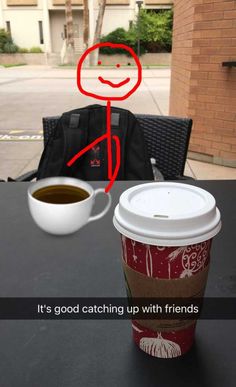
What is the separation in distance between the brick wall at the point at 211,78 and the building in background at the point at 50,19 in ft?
93.2

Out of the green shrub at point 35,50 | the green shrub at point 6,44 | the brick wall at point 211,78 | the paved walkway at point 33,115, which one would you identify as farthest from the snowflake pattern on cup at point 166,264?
the green shrub at point 35,50

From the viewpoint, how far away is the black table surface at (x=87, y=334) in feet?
2.02

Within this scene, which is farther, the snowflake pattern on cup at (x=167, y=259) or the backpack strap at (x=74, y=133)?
the backpack strap at (x=74, y=133)

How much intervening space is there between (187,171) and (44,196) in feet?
12.7

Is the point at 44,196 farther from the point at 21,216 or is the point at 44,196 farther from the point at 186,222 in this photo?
the point at 21,216

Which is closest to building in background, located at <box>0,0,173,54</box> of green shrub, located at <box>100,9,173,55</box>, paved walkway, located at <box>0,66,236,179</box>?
green shrub, located at <box>100,9,173,55</box>

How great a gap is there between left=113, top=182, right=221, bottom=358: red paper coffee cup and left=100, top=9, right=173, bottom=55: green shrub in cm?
3031

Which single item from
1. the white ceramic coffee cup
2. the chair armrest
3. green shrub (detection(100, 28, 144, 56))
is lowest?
the chair armrest

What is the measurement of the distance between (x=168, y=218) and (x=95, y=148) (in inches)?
51.7

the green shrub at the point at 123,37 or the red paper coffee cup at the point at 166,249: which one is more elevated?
the green shrub at the point at 123,37

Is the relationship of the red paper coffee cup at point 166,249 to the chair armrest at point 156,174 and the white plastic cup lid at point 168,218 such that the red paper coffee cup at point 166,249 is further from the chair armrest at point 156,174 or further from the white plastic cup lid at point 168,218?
the chair armrest at point 156,174

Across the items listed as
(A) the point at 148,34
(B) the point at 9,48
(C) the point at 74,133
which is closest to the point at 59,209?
(C) the point at 74,133

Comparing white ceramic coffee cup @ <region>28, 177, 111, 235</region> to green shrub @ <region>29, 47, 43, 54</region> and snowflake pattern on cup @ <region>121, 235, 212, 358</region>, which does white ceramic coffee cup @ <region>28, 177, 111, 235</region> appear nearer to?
snowflake pattern on cup @ <region>121, 235, 212, 358</region>

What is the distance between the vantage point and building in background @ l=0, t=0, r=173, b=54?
31.2m
